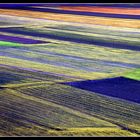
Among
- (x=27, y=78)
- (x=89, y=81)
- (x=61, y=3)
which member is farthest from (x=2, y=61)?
(x=61, y=3)

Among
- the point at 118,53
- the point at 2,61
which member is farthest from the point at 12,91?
the point at 118,53

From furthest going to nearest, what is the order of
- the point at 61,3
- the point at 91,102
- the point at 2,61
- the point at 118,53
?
the point at 61,3, the point at 118,53, the point at 2,61, the point at 91,102

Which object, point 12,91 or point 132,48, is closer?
point 12,91

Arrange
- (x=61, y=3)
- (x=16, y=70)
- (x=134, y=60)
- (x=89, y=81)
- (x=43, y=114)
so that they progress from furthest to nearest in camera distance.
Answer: (x=61, y=3) < (x=134, y=60) < (x=16, y=70) < (x=89, y=81) < (x=43, y=114)

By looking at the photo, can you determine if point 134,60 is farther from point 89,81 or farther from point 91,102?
point 91,102

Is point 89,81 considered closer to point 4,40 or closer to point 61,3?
point 4,40

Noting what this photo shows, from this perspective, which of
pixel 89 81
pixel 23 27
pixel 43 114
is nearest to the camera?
pixel 43 114
